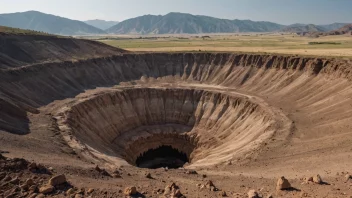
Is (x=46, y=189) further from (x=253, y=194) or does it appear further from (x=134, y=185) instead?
(x=253, y=194)

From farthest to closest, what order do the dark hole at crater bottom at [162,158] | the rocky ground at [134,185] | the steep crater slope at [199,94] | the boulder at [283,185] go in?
the dark hole at crater bottom at [162,158] → the steep crater slope at [199,94] → the boulder at [283,185] → the rocky ground at [134,185]

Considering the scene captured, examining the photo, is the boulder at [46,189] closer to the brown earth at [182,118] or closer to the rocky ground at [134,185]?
the rocky ground at [134,185]

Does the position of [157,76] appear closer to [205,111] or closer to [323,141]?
[205,111]

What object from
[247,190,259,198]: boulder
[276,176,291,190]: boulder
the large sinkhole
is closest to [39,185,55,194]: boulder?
[247,190,259,198]: boulder

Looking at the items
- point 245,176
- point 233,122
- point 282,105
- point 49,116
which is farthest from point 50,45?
point 245,176

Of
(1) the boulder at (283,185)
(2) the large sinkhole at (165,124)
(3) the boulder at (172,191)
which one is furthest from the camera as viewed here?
(2) the large sinkhole at (165,124)

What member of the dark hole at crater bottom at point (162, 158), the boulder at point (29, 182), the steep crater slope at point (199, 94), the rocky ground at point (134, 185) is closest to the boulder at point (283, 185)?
the rocky ground at point (134, 185)

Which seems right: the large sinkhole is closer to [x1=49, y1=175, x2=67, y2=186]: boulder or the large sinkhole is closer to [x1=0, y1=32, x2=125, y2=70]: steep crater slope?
[x1=0, y1=32, x2=125, y2=70]: steep crater slope
